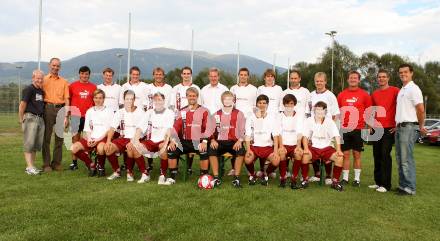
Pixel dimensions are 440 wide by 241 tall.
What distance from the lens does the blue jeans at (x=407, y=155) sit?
20.4 ft

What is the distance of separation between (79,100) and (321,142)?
5010 mm

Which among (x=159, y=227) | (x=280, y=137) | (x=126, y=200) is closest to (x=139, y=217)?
(x=159, y=227)

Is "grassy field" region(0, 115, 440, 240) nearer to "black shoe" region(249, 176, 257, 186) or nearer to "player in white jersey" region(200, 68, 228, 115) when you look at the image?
"black shoe" region(249, 176, 257, 186)

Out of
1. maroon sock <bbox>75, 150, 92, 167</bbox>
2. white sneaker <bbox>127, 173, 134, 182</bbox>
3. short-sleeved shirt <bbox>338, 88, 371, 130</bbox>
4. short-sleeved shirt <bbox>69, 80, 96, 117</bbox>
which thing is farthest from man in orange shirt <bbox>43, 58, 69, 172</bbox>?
short-sleeved shirt <bbox>338, 88, 371, 130</bbox>

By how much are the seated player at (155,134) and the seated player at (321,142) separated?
97.7 inches

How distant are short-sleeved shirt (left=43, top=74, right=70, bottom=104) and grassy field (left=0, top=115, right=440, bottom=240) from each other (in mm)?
1653

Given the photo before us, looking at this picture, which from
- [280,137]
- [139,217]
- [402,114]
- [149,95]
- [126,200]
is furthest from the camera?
[149,95]

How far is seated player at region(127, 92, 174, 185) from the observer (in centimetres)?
670

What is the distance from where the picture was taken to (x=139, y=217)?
453 cm

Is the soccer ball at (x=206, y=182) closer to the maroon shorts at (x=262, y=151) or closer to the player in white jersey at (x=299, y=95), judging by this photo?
the maroon shorts at (x=262, y=151)

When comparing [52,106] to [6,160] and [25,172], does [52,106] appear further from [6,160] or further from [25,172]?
[6,160]

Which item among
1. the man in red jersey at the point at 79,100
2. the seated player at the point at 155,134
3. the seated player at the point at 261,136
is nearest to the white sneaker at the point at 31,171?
the man in red jersey at the point at 79,100

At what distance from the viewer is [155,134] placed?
691 cm

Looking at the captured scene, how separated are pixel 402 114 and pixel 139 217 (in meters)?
4.56
